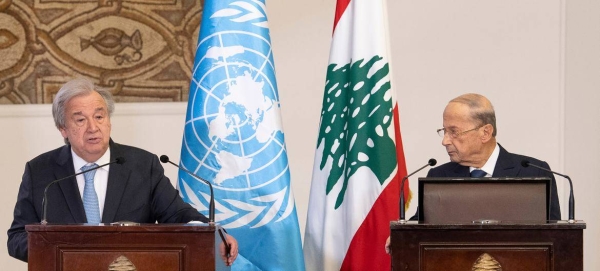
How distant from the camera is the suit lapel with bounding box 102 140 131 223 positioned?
4227mm

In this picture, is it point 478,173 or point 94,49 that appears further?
point 94,49

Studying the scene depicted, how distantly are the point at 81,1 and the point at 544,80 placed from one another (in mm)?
2919

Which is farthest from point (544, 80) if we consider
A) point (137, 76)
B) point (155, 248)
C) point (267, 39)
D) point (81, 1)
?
point (155, 248)

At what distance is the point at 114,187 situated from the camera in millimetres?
4266

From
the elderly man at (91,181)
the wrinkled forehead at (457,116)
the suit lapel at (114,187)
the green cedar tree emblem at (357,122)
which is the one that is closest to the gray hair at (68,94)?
the elderly man at (91,181)

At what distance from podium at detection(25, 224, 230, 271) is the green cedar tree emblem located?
1534 millimetres

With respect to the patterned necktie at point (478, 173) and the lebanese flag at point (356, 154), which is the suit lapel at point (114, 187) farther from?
the patterned necktie at point (478, 173)

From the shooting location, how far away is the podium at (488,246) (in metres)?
3.55

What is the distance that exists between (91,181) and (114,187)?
0.10 m

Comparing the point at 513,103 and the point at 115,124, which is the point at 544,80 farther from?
the point at 115,124

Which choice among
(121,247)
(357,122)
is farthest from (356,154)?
(121,247)

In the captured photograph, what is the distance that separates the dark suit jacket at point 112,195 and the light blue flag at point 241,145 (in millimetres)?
409

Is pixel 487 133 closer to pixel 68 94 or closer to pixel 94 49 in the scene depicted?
pixel 68 94

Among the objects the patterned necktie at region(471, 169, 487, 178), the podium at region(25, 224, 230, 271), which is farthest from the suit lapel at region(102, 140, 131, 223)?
the patterned necktie at region(471, 169, 487, 178)
